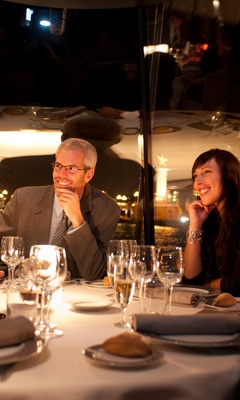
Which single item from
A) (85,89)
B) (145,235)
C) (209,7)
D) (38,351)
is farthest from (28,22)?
(38,351)

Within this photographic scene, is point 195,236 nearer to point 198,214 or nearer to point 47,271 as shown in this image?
point 198,214

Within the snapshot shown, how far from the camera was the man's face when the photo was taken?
3662 millimetres

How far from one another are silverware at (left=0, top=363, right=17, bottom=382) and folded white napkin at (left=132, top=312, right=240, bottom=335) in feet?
1.14

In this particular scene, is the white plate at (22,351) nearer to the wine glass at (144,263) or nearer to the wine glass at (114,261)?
the wine glass at (114,261)

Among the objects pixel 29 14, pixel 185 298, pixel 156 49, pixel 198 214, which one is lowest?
pixel 185 298

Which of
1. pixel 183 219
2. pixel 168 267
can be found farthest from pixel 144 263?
pixel 183 219

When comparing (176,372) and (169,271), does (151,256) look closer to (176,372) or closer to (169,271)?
(169,271)

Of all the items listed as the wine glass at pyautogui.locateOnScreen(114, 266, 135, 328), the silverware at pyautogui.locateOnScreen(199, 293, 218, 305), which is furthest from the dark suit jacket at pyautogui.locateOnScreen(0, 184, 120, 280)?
the wine glass at pyautogui.locateOnScreen(114, 266, 135, 328)

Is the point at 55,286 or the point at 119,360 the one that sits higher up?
the point at 55,286

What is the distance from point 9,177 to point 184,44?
5.82ft

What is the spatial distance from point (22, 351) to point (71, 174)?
259 centimetres

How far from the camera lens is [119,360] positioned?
110 cm

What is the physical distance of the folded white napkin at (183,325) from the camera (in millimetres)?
1312

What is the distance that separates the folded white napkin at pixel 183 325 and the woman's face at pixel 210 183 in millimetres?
1977
